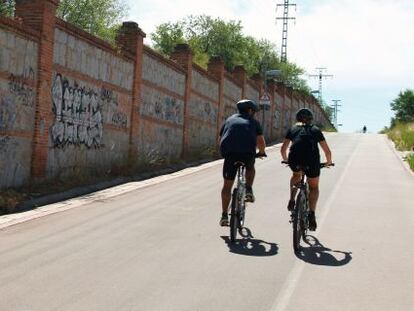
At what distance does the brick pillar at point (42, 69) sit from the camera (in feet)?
39.9

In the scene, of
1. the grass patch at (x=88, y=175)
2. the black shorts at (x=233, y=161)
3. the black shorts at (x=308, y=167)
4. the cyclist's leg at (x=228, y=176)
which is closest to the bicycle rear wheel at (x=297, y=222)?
the black shorts at (x=308, y=167)

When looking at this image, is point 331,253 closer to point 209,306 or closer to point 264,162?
point 209,306

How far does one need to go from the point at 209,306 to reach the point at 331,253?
292 cm

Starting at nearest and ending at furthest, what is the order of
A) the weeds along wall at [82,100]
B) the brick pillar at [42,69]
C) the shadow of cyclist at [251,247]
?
the shadow of cyclist at [251,247] < the weeds along wall at [82,100] < the brick pillar at [42,69]

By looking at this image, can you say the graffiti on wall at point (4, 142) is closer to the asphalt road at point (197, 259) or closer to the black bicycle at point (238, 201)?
the asphalt road at point (197, 259)

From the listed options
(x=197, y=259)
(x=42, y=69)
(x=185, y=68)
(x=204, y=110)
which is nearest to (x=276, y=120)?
(x=204, y=110)

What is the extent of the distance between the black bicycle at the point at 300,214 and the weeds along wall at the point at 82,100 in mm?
5918

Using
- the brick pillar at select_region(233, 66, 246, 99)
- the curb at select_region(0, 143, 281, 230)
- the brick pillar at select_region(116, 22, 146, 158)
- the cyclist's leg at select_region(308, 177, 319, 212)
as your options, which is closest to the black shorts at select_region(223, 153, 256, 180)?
the cyclist's leg at select_region(308, 177, 319, 212)

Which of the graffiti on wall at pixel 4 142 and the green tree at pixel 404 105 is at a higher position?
the green tree at pixel 404 105

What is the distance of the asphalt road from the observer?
18.2 ft

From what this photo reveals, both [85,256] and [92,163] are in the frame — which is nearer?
[85,256]

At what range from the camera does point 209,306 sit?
17.4 ft

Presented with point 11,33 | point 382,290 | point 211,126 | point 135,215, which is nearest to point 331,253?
point 382,290

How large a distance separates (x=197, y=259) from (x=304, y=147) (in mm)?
2194
